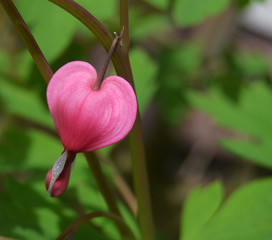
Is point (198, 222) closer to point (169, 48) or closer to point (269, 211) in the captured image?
point (269, 211)

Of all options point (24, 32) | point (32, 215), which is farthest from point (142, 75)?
point (24, 32)

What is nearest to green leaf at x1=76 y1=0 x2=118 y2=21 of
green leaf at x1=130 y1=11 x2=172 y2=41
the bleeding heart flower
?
green leaf at x1=130 y1=11 x2=172 y2=41

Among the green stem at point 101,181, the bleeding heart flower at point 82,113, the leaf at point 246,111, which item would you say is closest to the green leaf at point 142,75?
the leaf at point 246,111

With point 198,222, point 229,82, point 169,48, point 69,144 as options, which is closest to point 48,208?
point 198,222

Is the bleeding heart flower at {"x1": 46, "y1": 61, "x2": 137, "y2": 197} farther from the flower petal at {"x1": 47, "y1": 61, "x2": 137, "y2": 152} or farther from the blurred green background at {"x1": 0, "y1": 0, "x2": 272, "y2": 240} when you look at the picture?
the blurred green background at {"x1": 0, "y1": 0, "x2": 272, "y2": 240}

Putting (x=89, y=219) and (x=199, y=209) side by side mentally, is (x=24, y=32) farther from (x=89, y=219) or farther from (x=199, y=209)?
(x=199, y=209)

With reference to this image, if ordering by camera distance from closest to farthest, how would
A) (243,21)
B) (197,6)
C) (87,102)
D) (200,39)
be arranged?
(87,102) → (197,6) → (200,39) → (243,21)
